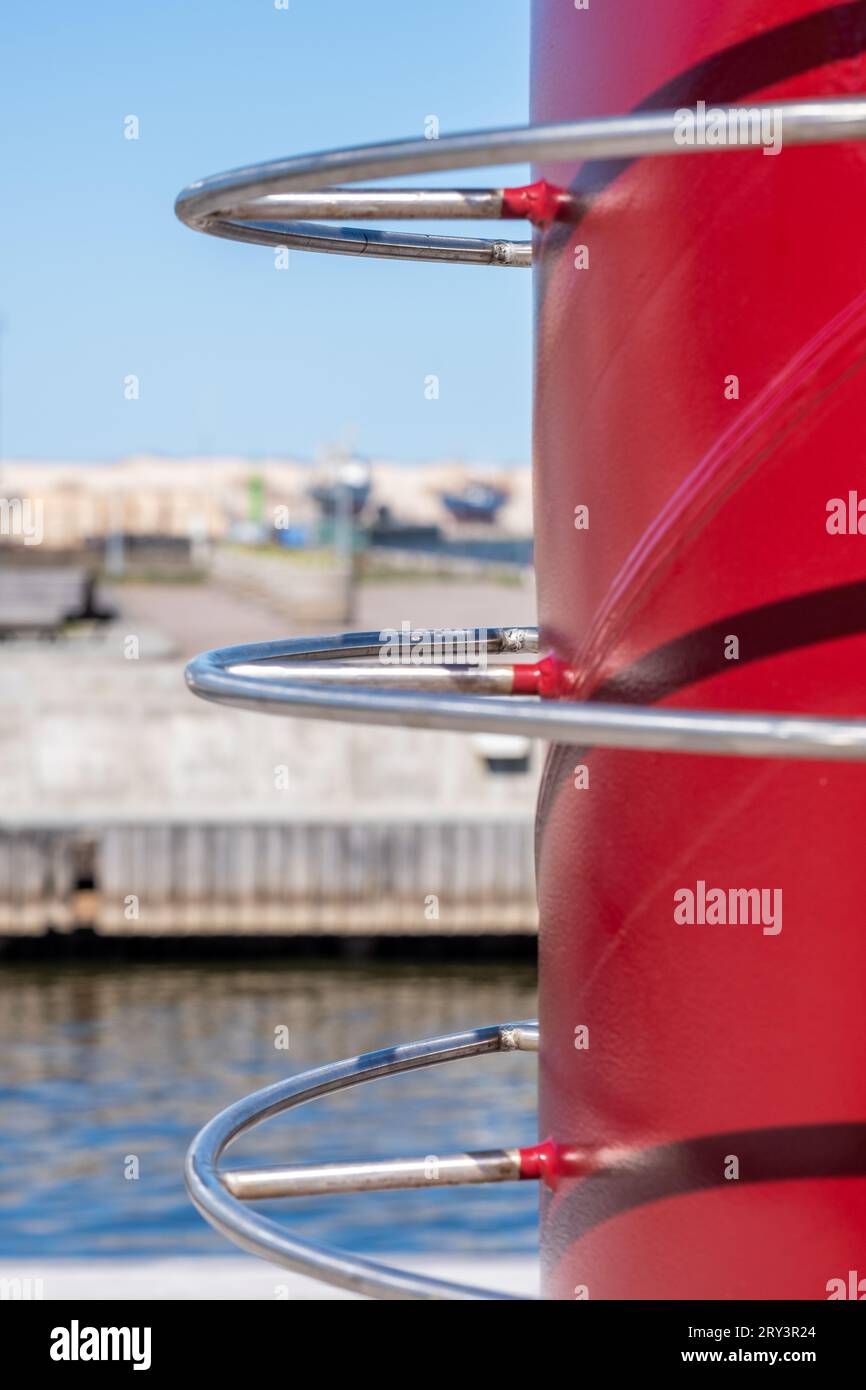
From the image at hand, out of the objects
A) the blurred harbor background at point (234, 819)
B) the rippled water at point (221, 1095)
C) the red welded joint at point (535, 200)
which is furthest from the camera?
the blurred harbor background at point (234, 819)

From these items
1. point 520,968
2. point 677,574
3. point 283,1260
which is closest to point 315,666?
point 677,574

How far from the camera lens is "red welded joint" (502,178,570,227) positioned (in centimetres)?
176

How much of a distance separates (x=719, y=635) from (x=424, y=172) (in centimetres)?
46

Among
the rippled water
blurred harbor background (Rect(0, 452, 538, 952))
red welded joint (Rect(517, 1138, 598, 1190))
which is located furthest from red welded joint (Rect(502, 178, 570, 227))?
blurred harbor background (Rect(0, 452, 538, 952))

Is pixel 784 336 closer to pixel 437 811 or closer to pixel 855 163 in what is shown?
pixel 855 163

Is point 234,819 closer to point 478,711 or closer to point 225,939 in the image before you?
point 225,939

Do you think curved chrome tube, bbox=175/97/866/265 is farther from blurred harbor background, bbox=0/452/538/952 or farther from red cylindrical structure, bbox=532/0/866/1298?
blurred harbor background, bbox=0/452/538/952

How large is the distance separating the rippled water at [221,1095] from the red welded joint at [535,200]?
824cm

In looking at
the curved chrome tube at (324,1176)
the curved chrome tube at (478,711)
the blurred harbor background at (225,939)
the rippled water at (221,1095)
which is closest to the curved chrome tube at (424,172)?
the curved chrome tube at (478,711)

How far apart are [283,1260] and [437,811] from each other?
18878 millimetres

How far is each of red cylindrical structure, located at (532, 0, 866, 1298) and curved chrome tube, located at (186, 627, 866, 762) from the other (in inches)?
4.4

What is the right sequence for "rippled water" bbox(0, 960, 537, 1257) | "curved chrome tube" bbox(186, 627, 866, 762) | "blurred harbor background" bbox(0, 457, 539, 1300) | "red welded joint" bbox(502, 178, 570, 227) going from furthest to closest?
"blurred harbor background" bbox(0, 457, 539, 1300) < "rippled water" bbox(0, 960, 537, 1257) < "red welded joint" bbox(502, 178, 570, 227) < "curved chrome tube" bbox(186, 627, 866, 762)

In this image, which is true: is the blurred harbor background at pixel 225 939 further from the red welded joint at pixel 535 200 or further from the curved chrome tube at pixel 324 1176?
the red welded joint at pixel 535 200

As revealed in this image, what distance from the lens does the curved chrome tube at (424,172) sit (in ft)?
4.39
